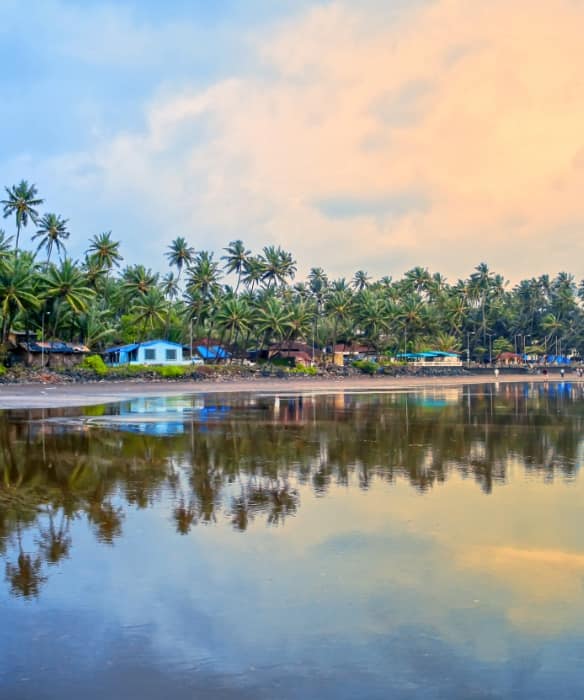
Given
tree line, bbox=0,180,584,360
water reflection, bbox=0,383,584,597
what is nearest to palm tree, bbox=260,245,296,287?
tree line, bbox=0,180,584,360

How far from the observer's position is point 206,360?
99.6 metres

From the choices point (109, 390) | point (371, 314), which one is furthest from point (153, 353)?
point (371, 314)

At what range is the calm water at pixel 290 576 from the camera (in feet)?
19.1

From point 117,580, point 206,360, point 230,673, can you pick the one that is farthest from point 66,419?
point 206,360

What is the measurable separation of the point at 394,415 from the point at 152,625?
25589 mm

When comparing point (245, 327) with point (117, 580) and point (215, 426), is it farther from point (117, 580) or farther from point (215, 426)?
point (117, 580)

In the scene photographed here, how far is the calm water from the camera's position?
5809mm

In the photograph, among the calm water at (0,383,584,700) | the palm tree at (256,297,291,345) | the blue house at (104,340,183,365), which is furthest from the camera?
the palm tree at (256,297,291,345)

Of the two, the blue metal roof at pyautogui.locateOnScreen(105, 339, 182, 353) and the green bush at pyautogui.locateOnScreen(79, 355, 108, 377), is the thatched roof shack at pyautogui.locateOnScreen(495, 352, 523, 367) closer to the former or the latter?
the blue metal roof at pyautogui.locateOnScreen(105, 339, 182, 353)

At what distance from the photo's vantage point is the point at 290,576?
8.27 metres

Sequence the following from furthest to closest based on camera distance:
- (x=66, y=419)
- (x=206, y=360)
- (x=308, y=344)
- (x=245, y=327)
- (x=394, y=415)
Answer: (x=308, y=344)
(x=206, y=360)
(x=245, y=327)
(x=394, y=415)
(x=66, y=419)

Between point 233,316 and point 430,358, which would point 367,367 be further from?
point 430,358

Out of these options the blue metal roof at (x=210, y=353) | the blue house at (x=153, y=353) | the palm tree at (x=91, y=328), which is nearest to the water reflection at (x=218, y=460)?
the palm tree at (x=91, y=328)

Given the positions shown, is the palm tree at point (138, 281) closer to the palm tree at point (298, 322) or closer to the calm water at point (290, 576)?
the palm tree at point (298, 322)
